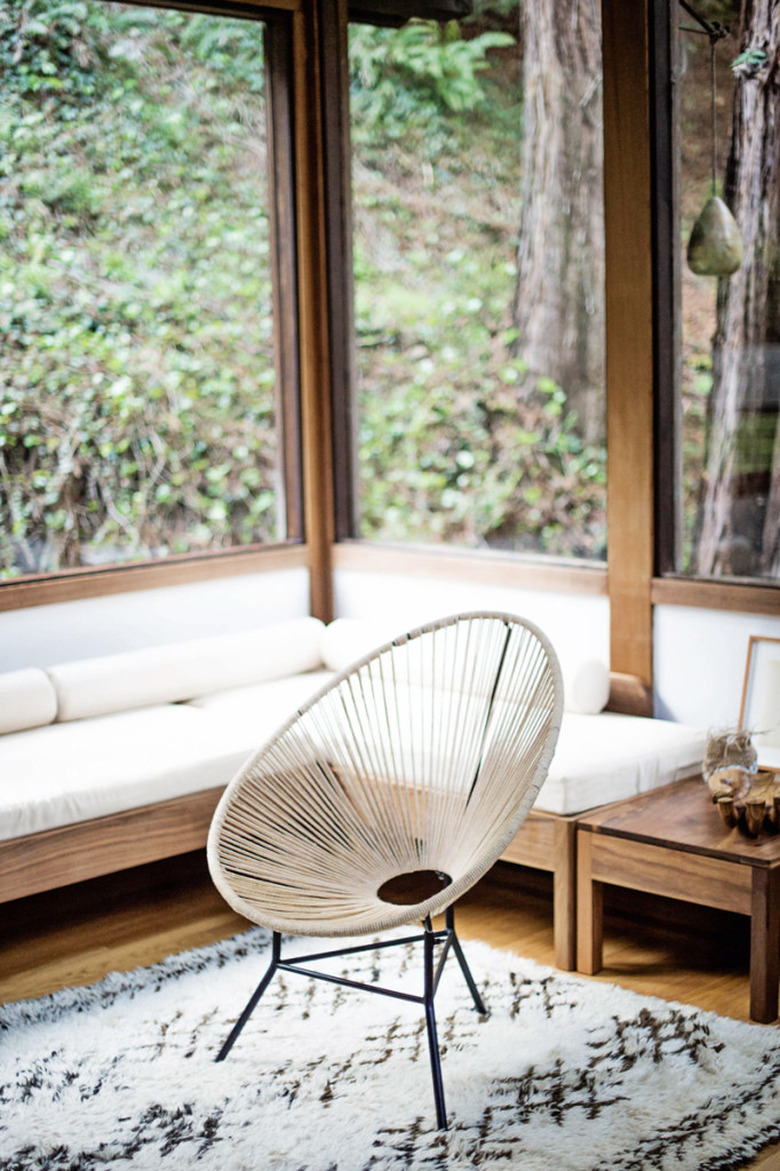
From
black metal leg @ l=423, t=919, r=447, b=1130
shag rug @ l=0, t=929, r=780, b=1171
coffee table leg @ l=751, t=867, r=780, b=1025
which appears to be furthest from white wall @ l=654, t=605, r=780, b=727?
black metal leg @ l=423, t=919, r=447, b=1130

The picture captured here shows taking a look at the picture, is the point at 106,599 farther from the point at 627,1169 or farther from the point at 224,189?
the point at 627,1169

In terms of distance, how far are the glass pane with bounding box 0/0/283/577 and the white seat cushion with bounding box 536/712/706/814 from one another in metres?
1.56

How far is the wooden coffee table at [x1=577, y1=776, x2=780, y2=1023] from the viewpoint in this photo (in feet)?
8.77

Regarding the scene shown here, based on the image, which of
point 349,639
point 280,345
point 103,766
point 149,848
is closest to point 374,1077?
point 149,848

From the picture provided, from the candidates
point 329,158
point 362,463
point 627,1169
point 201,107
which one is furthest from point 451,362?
point 627,1169

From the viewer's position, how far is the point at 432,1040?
235 centimetres

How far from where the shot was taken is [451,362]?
14.0 ft

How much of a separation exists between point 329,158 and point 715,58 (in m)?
1.49

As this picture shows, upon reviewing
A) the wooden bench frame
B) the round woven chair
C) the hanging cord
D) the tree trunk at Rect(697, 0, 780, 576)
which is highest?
the hanging cord

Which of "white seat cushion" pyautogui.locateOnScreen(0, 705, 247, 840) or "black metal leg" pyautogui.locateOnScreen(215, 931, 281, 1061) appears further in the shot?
"white seat cushion" pyautogui.locateOnScreen(0, 705, 247, 840)

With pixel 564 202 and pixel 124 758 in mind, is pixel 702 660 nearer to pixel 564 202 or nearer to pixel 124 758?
pixel 564 202

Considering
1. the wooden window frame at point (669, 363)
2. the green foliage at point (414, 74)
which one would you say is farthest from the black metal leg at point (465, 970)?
the green foliage at point (414, 74)

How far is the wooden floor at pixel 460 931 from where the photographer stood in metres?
2.94

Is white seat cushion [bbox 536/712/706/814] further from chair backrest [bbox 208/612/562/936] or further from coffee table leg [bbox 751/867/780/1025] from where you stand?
coffee table leg [bbox 751/867/780/1025]
